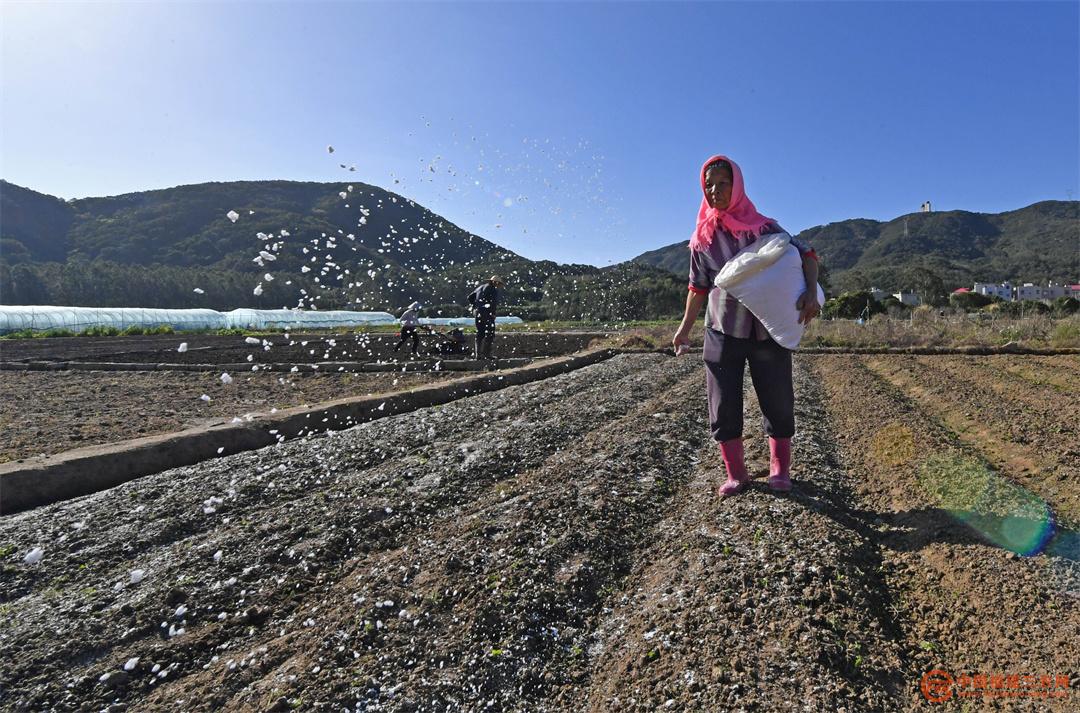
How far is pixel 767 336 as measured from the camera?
288 centimetres

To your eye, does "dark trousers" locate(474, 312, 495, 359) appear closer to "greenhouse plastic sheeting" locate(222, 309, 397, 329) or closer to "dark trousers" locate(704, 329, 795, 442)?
"dark trousers" locate(704, 329, 795, 442)

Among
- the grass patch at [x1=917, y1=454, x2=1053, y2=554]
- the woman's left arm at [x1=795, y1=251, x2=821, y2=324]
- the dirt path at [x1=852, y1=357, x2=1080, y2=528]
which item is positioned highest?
the woman's left arm at [x1=795, y1=251, x2=821, y2=324]

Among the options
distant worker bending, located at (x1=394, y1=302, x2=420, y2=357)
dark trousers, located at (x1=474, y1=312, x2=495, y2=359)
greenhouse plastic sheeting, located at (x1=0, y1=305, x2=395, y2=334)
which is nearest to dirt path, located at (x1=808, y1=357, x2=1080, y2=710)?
dark trousers, located at (x1=474, y1=312, x2=495, y2=359)

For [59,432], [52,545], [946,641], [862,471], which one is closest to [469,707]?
[946,641]

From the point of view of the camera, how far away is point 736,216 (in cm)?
295

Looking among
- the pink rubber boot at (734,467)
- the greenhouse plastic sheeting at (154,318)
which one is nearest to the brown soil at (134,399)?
the pink rubber boot at (734,467)

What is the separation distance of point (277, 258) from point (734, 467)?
3872 mm

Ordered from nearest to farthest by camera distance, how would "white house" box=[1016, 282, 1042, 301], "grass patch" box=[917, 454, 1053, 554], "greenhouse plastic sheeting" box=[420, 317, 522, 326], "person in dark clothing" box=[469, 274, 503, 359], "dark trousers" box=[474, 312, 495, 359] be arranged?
1. "grass patch" box=[917, 454, 1053, 554]
2. "person in dark clothing" box=[469, 274, 503, 359]
3. "dark trousers" box=[474, 312, 495, 359]
4. "greenhouse plastic sheeting" box=[420, 317, 522, 326]
5. "white house" box=[1016, 282, 1042, 301]

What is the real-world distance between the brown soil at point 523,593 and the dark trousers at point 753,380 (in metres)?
0.39

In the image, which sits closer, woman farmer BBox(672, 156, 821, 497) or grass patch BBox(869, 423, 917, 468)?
woman farmer BBox(672, 156, 821, 497)

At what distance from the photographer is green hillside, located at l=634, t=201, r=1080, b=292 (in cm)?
9031

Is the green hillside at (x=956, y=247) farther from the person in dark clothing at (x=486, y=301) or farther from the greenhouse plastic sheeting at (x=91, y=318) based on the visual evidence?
the person in dark clothing at (x=486, y=301)

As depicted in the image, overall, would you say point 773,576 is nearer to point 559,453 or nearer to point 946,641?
point 946,641

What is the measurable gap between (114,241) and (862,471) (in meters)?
100
